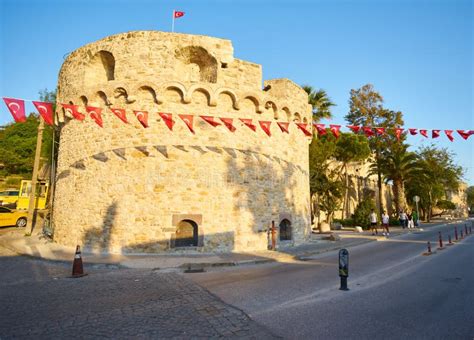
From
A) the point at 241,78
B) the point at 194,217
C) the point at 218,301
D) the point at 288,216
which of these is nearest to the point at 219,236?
the point at 194,217

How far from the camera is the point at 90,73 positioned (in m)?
13.3

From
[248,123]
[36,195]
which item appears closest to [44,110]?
[248,123]

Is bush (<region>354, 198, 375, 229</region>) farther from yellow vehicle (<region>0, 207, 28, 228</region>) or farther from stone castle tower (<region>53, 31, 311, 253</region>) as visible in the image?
yellow vehicle (<region>0, 207, 28, 228</region>)

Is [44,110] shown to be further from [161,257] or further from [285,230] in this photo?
[285,230]

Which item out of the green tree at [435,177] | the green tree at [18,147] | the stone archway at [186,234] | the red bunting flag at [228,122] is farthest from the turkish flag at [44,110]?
the green tree at [435,177]

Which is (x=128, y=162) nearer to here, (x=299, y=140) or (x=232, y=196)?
(x=232, y=196)

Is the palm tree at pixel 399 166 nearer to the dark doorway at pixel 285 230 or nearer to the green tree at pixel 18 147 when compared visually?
the dark doorway at pixel 285 230

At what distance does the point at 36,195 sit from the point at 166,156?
714 inches

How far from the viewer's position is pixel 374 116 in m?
33.5

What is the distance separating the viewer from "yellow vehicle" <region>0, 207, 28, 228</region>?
18.2m

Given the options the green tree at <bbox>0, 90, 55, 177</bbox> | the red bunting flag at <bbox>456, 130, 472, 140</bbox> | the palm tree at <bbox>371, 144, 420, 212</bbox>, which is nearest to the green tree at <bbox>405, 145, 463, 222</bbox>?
the palm tree at <bbox>371, 144, 420, 212</bbox>

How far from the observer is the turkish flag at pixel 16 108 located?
8273 millimetres

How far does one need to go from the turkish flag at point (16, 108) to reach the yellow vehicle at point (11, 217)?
13828 mm

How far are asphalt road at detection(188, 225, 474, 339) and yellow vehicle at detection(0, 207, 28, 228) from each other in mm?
17381
